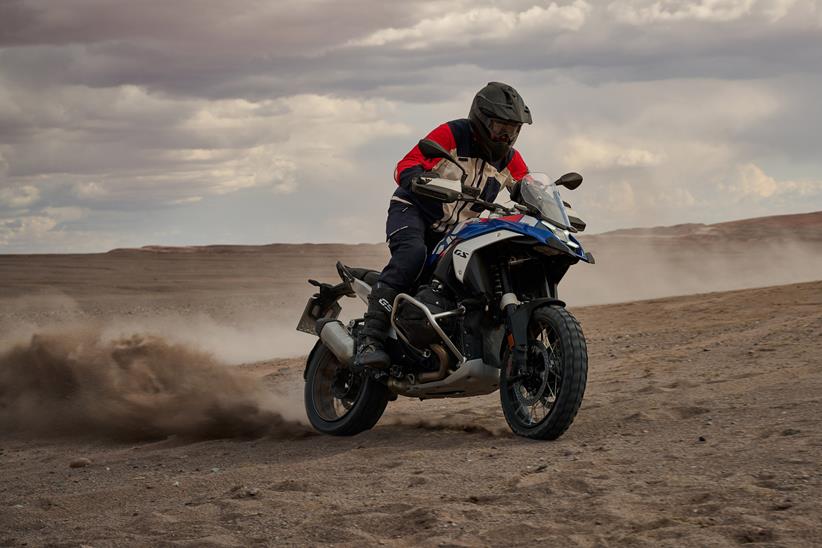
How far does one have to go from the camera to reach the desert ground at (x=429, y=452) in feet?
16.1

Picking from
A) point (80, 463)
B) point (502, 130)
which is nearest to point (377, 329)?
point (502, 130)

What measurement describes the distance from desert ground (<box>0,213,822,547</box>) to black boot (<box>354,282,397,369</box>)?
59 centimetres

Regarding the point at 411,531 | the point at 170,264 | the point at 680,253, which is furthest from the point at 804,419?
the point at 170,264

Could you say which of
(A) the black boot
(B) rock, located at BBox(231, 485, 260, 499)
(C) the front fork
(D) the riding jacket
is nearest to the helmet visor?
(D) the riding jacket

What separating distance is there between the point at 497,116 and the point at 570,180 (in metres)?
0.69

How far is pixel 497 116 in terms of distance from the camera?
7387 mm

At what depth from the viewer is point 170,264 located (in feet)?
178

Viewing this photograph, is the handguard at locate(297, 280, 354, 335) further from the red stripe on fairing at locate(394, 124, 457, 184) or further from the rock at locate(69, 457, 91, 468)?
the rock at locate(69, 457, 91, 468)

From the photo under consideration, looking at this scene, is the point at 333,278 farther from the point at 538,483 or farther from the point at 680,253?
the point at 538,483

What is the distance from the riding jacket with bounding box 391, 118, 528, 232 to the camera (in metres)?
7.66

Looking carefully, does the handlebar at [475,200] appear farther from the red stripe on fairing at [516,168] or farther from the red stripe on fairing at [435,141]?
the red stripe on fairing at [516,168]

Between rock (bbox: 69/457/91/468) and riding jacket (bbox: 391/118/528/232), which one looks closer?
riding jacket (bbox: 391/118/528/232)

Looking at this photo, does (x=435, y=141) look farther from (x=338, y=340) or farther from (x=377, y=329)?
(x=338, y=340)

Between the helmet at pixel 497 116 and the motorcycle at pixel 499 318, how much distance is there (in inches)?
16.4
